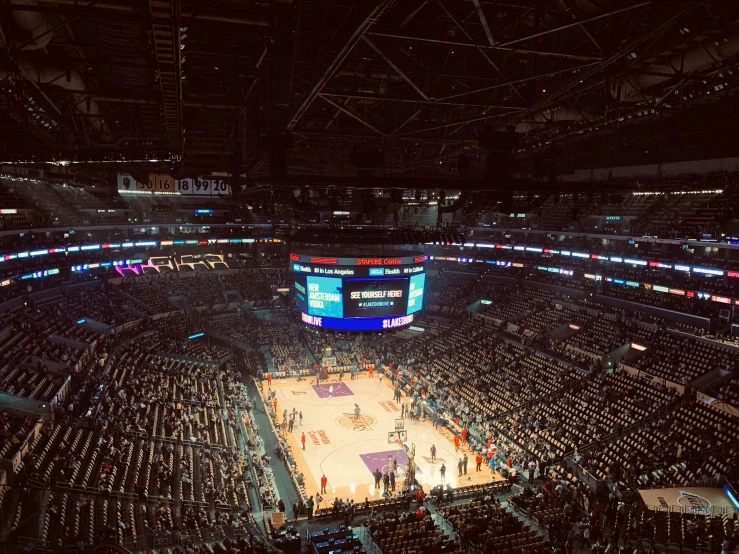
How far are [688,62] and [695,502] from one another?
464 inches

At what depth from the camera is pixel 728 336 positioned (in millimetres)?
23375

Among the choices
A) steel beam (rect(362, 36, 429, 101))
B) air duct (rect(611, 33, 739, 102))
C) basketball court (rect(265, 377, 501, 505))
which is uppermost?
air duct (rect(611, 33, 739, 102))

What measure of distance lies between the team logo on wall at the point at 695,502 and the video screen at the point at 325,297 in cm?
1295

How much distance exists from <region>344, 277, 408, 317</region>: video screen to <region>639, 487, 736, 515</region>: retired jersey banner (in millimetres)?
10902

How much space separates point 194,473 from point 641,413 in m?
16.7

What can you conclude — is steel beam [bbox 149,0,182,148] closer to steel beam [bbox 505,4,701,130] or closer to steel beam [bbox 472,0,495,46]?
steel beam [bbox 472,0,495,46]

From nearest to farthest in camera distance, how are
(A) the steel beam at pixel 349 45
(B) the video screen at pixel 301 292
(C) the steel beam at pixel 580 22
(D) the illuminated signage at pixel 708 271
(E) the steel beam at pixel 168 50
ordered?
(A) the steel beam at pixel 349 45
(C) the steel beam at pixel 580 22
(E) the steel beam at pixel 168 50
(B) the video screen at pixel 301 292
(D) the illuminated signage at pixel 708 271

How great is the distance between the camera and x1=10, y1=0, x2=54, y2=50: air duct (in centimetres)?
773

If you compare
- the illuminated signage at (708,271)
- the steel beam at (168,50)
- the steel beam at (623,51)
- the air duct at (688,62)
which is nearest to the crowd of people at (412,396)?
the illuminated signage at (708,271)

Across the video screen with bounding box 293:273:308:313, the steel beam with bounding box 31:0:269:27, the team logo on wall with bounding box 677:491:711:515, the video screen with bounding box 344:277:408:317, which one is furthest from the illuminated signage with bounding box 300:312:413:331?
the steel beam with bounding box 31:0:269:27

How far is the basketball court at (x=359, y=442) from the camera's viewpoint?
1906 cm

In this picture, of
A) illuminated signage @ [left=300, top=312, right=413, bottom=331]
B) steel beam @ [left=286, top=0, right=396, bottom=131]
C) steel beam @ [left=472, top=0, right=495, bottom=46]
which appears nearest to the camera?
steel beam @ [left=286, top=0, right=396, bottom=131]

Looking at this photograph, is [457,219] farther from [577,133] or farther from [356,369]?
[577,133]

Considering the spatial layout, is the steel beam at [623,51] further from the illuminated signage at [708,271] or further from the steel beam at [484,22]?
the illuminated signage at [708,271]
